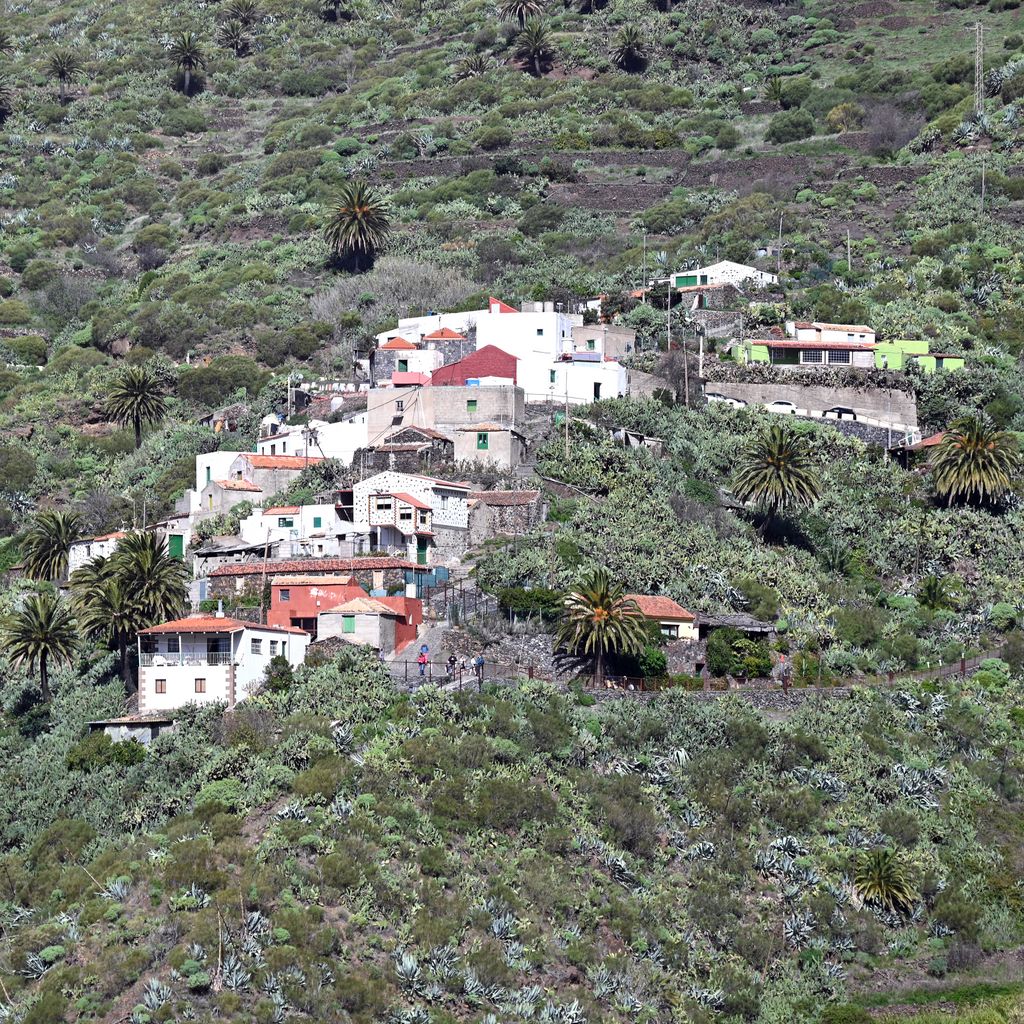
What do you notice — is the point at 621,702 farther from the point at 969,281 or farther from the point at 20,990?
the point at 969,281

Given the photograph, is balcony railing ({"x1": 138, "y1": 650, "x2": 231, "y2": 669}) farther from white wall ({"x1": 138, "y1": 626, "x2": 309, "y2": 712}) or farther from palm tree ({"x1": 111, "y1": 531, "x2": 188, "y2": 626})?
palm tree ({"x1": 111, "y1": 531, "x2": 188, "y2": 626})

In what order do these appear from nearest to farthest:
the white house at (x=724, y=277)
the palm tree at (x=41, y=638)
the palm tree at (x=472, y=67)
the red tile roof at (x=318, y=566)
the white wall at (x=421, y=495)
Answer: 1. the red tile roof at (x=318, y=566)
2. the palm tree at (x=41, y=638)
3. the white wall at (x=421, y=495)
4. the white house at (x=724, y=277)
5. the palm tree at (x=472, y=67)

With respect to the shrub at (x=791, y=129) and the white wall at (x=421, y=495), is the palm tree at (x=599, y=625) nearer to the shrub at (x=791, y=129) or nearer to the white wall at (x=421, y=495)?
the white wall at (x=421, y=495)

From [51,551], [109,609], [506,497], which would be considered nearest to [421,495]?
[506,497]

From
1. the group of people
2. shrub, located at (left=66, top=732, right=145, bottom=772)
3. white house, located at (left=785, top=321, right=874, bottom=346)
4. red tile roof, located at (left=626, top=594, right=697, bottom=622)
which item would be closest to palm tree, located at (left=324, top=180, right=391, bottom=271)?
white house, located at (left=785, top=321, right=874, bottom=346)

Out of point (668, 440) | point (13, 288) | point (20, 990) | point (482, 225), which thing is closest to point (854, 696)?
point (668, 440)

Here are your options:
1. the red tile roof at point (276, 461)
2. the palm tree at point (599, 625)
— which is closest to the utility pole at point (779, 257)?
the red tile roof at point (276, 461)

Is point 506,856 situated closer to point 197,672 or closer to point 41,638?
point 197,672
